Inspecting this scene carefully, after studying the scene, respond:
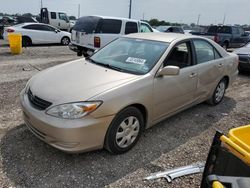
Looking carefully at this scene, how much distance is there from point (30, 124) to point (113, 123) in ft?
3.50

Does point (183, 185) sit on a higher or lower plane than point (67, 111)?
lower

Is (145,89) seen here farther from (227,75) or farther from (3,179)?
(227,75)

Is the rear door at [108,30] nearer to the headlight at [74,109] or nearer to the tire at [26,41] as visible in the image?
the tire at [26,41]

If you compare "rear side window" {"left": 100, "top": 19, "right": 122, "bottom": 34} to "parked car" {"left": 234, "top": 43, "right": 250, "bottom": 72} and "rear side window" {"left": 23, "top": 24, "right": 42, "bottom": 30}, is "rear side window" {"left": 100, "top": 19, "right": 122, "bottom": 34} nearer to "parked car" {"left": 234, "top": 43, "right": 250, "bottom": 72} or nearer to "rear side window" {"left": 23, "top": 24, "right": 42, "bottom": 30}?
"parked car" {"left": 234, "top": 43, "right": 250, "bottom": 72}

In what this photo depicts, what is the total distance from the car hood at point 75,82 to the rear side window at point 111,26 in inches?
218

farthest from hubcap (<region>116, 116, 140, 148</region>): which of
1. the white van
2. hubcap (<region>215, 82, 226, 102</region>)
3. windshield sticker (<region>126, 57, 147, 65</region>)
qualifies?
the white van

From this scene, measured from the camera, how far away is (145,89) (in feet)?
10.4

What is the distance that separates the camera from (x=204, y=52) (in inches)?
177

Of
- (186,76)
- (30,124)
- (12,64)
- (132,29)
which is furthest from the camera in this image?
(132,29)

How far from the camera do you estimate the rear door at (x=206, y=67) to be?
4.28 meters

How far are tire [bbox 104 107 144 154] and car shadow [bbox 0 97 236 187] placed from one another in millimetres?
130

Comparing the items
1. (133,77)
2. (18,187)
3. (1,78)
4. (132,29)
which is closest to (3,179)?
(18,187)

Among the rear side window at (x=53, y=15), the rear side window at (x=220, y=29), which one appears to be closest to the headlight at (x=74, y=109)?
the rear side window at (x=220, y=29)

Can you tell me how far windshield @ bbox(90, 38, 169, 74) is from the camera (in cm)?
346
